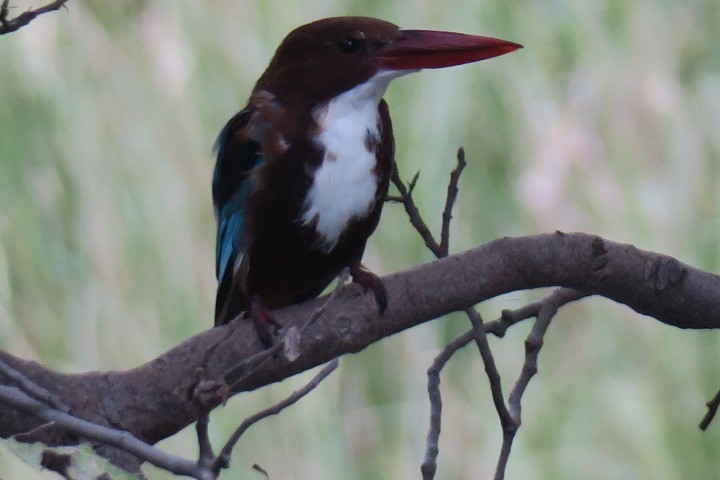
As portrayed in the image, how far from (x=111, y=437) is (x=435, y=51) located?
33.3 inches

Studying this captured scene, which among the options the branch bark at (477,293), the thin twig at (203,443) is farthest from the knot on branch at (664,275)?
the thin twig at (203,443)

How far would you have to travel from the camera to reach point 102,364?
2264mm

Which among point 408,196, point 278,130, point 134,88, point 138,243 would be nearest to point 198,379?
point 408,196

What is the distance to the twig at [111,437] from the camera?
80 centimetres

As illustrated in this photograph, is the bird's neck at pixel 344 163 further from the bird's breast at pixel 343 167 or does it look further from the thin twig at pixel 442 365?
the thin twig at pixel 442 365

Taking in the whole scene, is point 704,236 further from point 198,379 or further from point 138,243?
point 198,379

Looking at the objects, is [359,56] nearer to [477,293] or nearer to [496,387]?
[477,293]

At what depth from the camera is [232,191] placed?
157 centimetres

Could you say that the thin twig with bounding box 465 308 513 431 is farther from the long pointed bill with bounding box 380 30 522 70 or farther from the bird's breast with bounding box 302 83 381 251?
the long pointed bill with bounding box 380 30 522 70

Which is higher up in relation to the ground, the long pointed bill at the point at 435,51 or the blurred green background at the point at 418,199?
the long pointed bill at the point at 435,51

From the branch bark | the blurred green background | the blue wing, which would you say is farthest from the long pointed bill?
the blurred green background

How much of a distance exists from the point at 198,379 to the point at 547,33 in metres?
1.79

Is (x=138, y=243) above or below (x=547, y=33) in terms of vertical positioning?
below

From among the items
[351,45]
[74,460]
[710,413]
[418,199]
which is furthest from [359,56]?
[74,460]
